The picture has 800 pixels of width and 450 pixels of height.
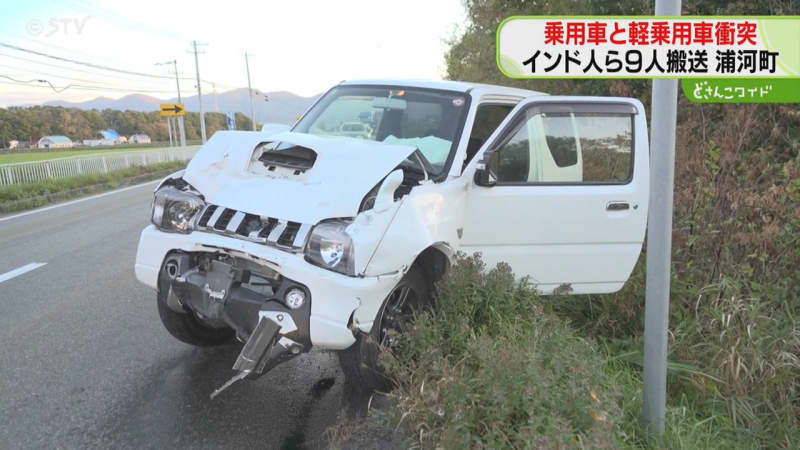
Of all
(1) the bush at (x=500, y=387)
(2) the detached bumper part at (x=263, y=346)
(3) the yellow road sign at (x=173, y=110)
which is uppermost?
(3) the yellow road sign at (x=173, y=110)

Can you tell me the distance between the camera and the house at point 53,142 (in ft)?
218

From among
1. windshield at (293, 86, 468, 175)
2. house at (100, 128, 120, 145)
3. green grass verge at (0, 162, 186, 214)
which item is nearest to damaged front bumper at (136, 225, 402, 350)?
windshield at (293, 86, 468, 175)

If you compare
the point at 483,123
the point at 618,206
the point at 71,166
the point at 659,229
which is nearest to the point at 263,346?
the point at 659,229

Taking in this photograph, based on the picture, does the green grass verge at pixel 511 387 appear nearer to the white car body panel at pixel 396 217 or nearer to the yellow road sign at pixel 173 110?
the white car body panel at pixel 396 217

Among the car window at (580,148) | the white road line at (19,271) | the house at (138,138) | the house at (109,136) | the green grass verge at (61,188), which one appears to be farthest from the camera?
the house at (138,138)

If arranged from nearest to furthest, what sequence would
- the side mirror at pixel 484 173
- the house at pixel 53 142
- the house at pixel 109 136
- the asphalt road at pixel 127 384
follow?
the asphalt road at pixel 127 384 < the side mirror at pixel 484 173 < the house at pixel 53 142 < the house at pixel 109 136

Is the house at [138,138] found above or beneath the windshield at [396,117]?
above

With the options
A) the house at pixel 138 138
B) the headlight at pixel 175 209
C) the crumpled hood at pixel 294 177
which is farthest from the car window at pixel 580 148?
the house at pixel 138 138

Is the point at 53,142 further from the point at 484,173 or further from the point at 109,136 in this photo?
the point at 484,173

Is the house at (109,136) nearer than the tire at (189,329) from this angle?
No

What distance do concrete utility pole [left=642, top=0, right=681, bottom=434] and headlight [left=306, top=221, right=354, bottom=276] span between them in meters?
1.43

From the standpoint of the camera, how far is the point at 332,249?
2.86 metres

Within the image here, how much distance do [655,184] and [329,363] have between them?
2514 mm

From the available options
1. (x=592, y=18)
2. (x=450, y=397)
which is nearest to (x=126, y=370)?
(x=450, y=397)
